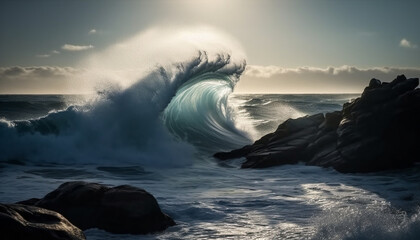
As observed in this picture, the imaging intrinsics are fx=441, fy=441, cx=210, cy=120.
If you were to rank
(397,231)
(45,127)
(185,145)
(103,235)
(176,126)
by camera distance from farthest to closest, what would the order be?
(176,126), (185,145), (45,127), (103,235), (397,231)

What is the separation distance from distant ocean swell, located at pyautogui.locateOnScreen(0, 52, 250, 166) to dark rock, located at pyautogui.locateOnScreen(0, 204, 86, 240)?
384 inches

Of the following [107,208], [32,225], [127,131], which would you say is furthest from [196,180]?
[32,225]

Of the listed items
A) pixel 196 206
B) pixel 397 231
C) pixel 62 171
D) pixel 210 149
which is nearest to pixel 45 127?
pixel 62 171

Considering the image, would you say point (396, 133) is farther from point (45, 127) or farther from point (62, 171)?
point (45, 127)

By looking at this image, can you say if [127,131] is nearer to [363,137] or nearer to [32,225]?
[363,137]

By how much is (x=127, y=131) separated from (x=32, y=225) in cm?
1274

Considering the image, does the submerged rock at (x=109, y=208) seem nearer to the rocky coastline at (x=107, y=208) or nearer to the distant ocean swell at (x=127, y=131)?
the rocky coastline at (x=107, y=208)

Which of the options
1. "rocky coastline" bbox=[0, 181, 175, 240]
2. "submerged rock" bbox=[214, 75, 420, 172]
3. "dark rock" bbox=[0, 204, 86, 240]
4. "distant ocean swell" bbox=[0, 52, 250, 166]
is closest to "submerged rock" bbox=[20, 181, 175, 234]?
"rocky coastline" bbox=[0, 181, 175, 240]

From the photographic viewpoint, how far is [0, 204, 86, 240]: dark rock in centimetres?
506

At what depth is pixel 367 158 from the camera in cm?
1303

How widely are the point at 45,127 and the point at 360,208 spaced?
496 inches

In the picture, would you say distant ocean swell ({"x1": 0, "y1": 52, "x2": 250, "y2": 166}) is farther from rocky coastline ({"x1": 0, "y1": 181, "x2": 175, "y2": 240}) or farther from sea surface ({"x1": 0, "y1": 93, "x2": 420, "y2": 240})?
rocky coastline ({"x1": 0, "y1": 181, "x2": 175, "y2": 240})

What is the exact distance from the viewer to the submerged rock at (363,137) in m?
13.2

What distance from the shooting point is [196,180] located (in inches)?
488
